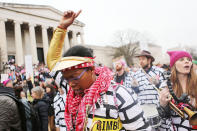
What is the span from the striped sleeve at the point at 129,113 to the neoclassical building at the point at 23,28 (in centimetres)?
2331

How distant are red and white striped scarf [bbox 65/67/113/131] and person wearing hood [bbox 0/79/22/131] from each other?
1.25 metres

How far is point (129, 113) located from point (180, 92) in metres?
1.13

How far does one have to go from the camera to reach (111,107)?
147cm

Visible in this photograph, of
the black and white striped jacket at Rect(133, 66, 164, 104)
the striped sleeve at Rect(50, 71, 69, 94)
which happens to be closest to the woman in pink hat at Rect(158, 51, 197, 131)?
the striped sleeve at Rect(50, 71, 69, 94)

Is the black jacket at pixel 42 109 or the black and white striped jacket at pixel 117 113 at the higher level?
the black and white striped jacket at pixel 117 113

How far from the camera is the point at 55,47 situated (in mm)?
1976

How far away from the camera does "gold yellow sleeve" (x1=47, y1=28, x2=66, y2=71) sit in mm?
1935

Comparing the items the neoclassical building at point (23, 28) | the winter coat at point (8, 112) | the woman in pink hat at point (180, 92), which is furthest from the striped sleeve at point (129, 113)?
the neoclassical building at point (23, 28)

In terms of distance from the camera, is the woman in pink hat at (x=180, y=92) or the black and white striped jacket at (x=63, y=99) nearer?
the woman in pink hat at (x=180, y=92)

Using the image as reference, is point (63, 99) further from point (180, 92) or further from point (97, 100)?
point (180, 92)

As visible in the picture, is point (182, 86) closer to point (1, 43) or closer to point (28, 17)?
point (1, 43)

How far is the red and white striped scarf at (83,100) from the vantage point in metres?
1.48

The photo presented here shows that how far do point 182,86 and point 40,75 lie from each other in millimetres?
14271

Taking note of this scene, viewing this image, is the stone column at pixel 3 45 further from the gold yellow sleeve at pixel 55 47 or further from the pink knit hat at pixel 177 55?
the pink knit hat at pixel 177 55
